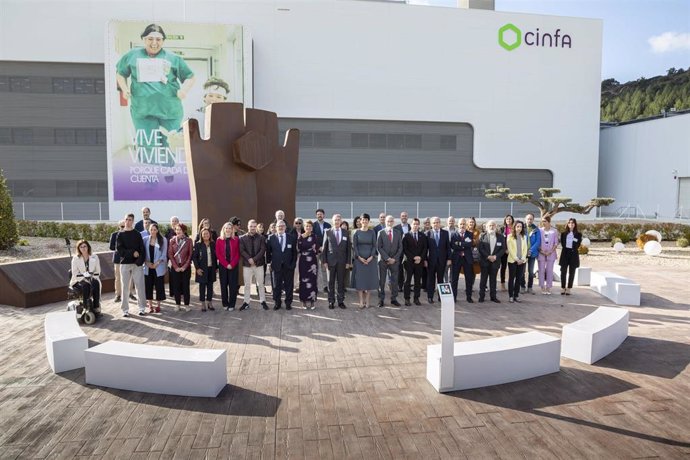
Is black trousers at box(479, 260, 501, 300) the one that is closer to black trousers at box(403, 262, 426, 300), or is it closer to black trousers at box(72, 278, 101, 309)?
black trousers at box(403, 262, 426, 300)

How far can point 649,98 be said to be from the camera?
62.6m

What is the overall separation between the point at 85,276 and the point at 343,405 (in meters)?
5.44

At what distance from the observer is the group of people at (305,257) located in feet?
28.6

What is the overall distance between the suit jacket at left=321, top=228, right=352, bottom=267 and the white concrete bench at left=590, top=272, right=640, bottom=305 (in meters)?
5.72

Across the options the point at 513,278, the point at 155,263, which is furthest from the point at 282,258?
the point at 513,278

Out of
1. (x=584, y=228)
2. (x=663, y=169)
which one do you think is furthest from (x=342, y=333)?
(x=663, y=169)

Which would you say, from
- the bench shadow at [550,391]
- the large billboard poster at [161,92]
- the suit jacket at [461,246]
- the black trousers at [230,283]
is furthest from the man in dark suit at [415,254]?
the large billboard poster at [161,92]

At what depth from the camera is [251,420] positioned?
4.70 m

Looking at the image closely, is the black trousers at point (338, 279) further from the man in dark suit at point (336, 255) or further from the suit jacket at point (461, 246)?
the suit jacket at point (461, 246)

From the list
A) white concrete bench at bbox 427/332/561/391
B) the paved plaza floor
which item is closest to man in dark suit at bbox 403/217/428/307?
the paved plaza floor

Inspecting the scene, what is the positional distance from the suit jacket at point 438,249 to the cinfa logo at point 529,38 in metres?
26.0

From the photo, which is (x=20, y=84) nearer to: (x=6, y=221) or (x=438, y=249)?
(x=6, y=221)

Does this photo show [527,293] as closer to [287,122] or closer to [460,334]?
[460,334]

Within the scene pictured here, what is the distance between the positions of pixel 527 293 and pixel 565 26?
28143mm
